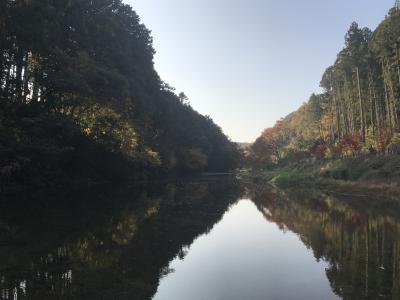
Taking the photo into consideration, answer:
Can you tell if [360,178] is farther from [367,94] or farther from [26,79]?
[26,79]

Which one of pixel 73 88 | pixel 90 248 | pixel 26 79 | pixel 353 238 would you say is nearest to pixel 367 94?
pixel 73 88

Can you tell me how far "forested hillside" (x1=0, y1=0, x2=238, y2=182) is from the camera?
2434cm

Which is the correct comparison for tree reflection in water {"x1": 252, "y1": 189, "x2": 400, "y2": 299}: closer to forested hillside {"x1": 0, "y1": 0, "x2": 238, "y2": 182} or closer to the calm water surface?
the calm water surface

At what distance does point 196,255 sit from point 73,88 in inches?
790

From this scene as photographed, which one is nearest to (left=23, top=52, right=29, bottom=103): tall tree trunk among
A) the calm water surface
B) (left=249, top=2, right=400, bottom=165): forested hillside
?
the calm water surface

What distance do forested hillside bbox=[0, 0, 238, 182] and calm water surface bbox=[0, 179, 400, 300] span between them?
25.9 feet

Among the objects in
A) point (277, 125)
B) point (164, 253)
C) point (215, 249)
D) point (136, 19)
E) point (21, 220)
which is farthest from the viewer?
point (277, 125)

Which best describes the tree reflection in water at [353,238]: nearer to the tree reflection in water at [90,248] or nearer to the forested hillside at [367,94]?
the tree reflection in water at [90,248]

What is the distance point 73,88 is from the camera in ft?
89.9

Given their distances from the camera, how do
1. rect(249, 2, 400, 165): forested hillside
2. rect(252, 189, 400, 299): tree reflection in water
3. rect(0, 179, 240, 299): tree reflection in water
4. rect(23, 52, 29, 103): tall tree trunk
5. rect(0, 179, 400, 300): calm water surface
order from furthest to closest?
1. rect(249, 2, 400, 165): forested hillside
2. rect(23, 52, 29, 103): tall tree trunk
3. rect(252, 189, 400, 299): tree reflection in water
4. rect(0, 179, 400, 300): calm water surface
5. rect(0, 179, 240, 299): tree reflection in water

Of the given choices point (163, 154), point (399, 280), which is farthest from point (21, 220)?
point (163, 154)

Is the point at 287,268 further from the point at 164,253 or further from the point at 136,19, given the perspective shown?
the point at 136,19

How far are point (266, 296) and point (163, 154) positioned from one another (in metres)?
54.3

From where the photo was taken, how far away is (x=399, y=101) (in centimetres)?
4112
